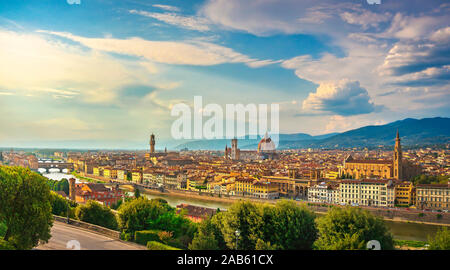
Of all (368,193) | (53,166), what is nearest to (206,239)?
(368,193)

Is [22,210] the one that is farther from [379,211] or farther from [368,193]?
[368,193]

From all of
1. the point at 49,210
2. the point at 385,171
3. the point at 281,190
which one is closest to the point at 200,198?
the point at 281,190

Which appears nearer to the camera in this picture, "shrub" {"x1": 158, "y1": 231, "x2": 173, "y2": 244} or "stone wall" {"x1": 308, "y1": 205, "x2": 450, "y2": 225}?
"shrub" {"x1": 158, "y1": 231, "x2": 173, "y2": 244}

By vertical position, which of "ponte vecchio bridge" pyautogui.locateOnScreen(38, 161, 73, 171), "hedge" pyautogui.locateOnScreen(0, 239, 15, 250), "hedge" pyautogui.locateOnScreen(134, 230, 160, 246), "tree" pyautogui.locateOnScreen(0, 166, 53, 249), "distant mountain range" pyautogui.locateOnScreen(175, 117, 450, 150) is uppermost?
"distant mountain range" pyautogui.locateOnScreen(175, 117, 450, 150)

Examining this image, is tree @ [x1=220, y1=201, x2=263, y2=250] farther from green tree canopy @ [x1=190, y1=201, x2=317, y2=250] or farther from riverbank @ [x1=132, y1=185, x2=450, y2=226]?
riverbank @ [x1=132, y1=185, x2=450, y2=226]

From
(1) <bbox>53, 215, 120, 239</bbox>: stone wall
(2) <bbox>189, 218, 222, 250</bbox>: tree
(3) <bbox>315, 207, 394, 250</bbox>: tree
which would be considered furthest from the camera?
(3) <bbox>315, 207, 394, 250</bbox>: tree

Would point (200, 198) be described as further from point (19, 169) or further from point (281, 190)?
point (19, 169)

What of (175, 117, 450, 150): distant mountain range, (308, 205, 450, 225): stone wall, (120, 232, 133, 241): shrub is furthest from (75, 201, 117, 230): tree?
(175, 117, 450, 150): distant mountain range
